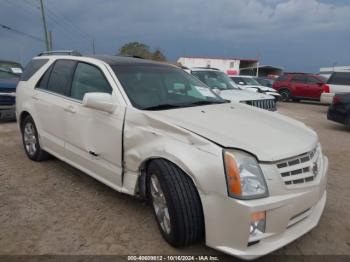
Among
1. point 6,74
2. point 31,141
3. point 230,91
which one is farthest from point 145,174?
point 6,74

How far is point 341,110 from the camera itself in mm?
8766

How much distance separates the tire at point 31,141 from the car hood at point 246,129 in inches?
105

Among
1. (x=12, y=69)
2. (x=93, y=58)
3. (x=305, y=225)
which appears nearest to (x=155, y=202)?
(x=305, y=225)

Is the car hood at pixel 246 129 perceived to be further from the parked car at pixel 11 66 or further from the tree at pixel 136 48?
the tree at pixel 136 48

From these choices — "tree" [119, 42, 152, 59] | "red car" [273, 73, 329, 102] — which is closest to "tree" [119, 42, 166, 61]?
"tree" [119, 42, 152, 59]

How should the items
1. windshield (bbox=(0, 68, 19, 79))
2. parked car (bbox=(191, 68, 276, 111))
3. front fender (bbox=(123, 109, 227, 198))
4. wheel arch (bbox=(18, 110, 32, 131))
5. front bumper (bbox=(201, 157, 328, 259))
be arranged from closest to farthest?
front bumper (bbox=(201, 157, 328, 259)) < front fender (bbox=(123, 109, 227, 198)) < wheel arch (bbox=(18, 110, 32, 131)) < parked car (bbox=(191, 68, 276, 111)) < windshield (bbox=(0, 68, 19, 79))

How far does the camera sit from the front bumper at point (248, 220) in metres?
2.27

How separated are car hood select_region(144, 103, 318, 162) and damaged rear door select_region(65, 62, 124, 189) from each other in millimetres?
541

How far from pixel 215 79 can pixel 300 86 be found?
1091 centimetres

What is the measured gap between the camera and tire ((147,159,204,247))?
2504 millimetres

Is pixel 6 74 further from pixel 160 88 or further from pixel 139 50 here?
pixel 139 50

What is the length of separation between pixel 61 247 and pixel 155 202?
0.90 metres

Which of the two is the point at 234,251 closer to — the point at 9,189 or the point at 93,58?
the point at 93,58

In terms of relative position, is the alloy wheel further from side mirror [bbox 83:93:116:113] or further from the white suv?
side mirror [bbox 83:93:116:113]
